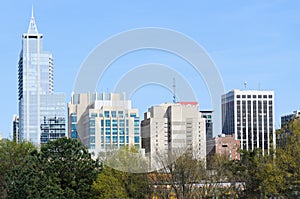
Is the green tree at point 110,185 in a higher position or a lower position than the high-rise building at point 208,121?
lower

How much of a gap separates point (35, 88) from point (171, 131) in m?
117

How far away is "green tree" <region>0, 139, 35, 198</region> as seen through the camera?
31.3m

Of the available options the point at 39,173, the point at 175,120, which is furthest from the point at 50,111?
the point at 175,120

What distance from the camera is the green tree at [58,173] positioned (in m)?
26.2

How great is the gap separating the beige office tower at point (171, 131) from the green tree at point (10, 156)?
920cm

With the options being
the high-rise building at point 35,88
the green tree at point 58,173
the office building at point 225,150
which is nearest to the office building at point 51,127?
the high-rise building at point 35,88

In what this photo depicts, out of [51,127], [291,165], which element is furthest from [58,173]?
[51,127]

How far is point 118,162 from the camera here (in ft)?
83.8

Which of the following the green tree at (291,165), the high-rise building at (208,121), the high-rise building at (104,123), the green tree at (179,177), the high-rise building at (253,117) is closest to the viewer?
the high-rise building at (208,121)

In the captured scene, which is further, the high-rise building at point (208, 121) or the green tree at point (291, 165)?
the green tree at point (291, 165)

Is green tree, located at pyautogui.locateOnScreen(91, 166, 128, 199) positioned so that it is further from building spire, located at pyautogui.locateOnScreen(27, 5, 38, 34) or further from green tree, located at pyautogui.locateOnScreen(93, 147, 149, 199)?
building spire, located at pyautogui.locateOnScreen(27, 5, 38, 34)

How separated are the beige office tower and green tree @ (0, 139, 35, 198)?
920 cm

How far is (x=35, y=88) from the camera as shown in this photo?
134m

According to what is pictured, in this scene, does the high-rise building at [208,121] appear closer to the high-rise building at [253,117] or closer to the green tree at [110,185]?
the green tree at [110,185]
